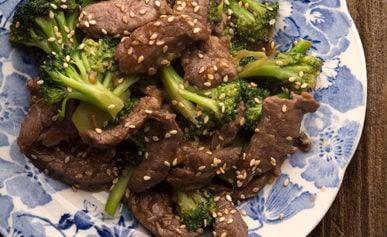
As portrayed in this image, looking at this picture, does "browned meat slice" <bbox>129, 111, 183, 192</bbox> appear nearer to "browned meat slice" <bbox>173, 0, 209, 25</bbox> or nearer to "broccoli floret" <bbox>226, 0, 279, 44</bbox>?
"browned meat slice" <bbox>173, 0, 209, 25</bbox>

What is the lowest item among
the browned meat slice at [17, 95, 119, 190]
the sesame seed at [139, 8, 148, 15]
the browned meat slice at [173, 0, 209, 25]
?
the browned meat slice at [17, 95, 119, 190]

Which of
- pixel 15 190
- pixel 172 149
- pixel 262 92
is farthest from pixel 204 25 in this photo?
pixel 15 190

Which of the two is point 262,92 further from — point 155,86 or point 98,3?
point 98,3

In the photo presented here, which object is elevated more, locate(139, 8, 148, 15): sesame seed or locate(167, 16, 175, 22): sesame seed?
locate(139, 8, 148, 15): sesame seed

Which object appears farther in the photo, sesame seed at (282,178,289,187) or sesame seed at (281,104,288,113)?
sesame seed at (282,178,289,187)

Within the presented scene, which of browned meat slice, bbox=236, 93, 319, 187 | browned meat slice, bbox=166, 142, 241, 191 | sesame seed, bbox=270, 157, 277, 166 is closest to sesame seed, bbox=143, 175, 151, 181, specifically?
browned meat slice, bbox=166, 142, 241, 191

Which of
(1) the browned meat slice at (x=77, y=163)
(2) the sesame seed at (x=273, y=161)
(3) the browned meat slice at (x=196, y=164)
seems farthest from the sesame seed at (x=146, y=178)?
(2) the sesame seed at (x=273, y=161)

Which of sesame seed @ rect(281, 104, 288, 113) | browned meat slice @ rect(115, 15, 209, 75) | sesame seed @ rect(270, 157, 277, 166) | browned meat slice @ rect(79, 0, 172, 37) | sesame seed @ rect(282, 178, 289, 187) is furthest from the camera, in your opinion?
sesame seed @ rect(282, 178, 289, 187)

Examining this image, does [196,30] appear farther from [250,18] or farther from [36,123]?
[36,123]
